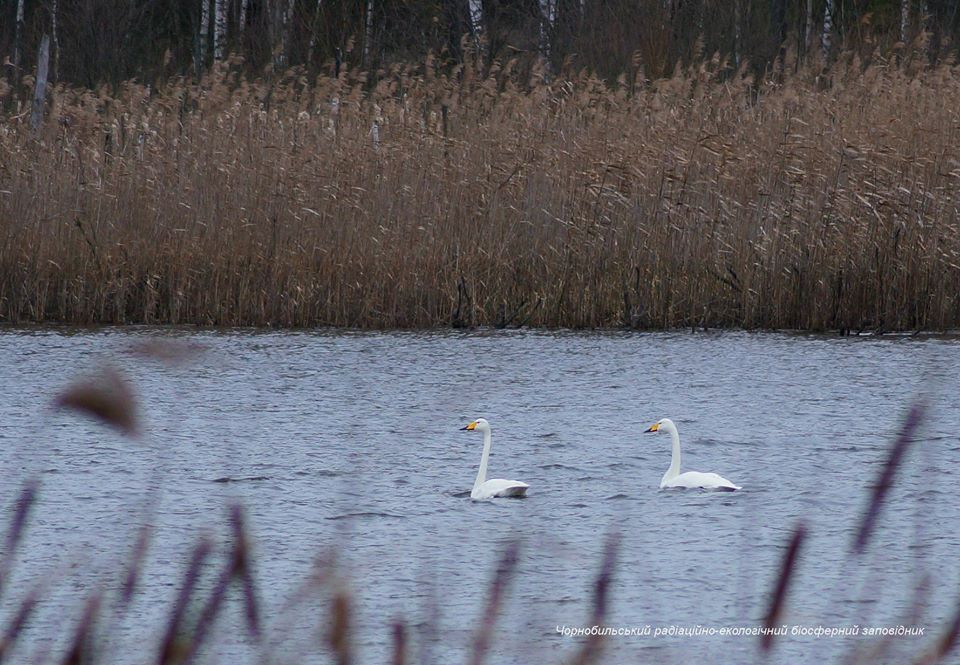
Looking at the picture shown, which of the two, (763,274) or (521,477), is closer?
(521,477)

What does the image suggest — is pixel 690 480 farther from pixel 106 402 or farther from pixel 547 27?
pixel 547 27

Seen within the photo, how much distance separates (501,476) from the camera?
721 centimetres

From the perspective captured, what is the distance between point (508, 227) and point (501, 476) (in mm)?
4396

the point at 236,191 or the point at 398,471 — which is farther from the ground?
the point at 236,191

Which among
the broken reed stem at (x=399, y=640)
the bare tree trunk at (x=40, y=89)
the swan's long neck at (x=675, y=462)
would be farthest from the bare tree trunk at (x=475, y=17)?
the broken reed stem at (x=399, y=640)

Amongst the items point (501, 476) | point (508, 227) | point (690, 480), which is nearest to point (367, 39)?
point (508, 227)

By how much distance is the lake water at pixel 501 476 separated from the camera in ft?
15.2

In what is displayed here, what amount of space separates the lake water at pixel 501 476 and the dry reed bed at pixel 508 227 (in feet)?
1.14

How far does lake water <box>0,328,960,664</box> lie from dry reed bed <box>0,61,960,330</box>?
0.35 metres

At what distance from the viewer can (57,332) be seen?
36.2ft

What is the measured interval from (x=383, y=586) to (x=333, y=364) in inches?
197

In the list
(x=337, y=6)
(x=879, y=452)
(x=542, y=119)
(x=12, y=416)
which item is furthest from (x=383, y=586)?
(x=337, y=6)

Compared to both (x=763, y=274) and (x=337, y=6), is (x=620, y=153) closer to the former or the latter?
(x=763, y=274)

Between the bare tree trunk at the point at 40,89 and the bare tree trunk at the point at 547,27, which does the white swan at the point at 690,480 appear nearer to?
the bare tree trunk at the point at 40,89
